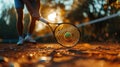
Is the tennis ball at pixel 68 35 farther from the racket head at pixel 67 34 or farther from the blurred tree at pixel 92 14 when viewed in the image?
the blurred tree at pixel 92 14

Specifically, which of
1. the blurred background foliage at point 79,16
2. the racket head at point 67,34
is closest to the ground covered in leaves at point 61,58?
the racket head at point 67,34

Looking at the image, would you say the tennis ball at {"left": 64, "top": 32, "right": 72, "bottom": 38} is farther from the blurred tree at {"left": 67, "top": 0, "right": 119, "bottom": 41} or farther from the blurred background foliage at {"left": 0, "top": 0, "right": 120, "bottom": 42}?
the blurred tree at {"left": 67, "top": 0, "right": 119, "bottom": 41}

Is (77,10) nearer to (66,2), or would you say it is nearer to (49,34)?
(66,2)

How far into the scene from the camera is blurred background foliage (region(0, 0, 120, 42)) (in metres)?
14.8

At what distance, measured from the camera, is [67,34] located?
8.18 meters

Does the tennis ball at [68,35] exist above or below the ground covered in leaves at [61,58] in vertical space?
above

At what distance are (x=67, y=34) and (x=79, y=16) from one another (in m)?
7.22

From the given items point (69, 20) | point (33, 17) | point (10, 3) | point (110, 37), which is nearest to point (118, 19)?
point (110, 37)

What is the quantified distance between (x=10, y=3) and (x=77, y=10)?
2.48 m

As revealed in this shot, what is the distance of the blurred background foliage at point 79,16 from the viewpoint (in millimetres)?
14750

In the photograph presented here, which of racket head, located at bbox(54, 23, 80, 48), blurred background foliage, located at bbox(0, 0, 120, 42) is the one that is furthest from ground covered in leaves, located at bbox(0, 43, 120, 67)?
blurred background foliage, located at bbox(0, 0, 120, 42)

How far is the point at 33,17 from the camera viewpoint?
8.77m

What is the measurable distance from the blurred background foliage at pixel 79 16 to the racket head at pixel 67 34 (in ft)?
20.8

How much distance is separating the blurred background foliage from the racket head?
6345mm
